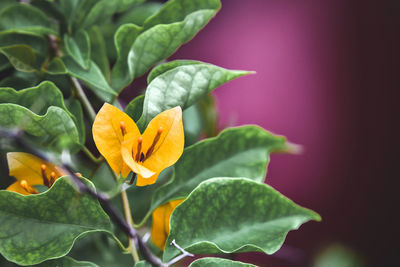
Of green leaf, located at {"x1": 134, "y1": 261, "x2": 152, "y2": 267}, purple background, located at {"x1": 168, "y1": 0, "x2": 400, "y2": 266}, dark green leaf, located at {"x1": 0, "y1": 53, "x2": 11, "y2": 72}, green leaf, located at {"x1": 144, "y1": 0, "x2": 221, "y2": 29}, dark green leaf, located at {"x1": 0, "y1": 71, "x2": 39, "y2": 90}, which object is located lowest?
purple background, located at {"x1": 168, "y1": 0, "x2": 400, "y2": 266}

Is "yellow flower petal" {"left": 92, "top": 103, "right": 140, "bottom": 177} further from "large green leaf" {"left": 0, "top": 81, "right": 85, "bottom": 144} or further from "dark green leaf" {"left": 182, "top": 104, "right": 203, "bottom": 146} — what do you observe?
"dark green leaf" {"left": 182, "top": 104, "right": 203, "bottom": 146}

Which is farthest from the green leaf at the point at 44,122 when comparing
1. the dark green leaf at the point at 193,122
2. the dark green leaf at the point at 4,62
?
the dark green leaf at the point at 193,122

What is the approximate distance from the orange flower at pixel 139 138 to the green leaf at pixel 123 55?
0.08 meters

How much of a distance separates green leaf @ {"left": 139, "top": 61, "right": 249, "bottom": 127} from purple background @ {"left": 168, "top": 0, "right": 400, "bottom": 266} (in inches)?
34.8

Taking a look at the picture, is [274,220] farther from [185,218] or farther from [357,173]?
[357,173]

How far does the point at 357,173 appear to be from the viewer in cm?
119

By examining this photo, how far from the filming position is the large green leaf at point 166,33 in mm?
307

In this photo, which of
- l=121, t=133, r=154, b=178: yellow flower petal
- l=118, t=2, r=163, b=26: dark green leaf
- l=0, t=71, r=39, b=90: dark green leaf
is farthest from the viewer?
l=118, t=2, r=163, b=26: dark green leaf

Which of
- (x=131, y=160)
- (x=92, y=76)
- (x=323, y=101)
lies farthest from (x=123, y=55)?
(x=323, y=101)

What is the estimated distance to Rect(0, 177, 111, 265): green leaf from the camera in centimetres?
25

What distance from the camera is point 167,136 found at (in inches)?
10.4

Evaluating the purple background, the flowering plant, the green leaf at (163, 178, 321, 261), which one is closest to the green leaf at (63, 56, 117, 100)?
the flowering plant

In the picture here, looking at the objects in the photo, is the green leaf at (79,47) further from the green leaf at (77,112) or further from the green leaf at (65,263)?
the green leaf at (65,263)

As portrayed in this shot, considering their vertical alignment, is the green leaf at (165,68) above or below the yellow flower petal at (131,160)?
above
